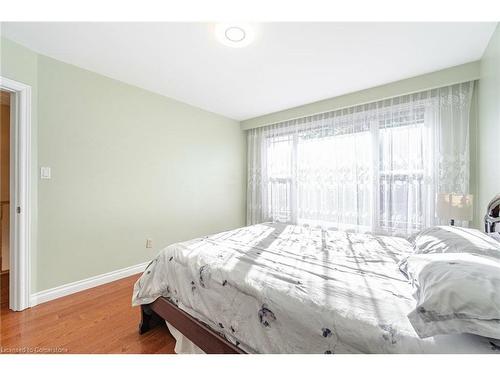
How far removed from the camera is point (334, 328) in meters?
0.86

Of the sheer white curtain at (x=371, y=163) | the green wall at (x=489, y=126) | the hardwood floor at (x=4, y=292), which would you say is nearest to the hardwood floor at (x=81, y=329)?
the hardwood floor at (x=4, y=292)

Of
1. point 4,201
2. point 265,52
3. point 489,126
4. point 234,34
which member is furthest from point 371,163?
point 4,201

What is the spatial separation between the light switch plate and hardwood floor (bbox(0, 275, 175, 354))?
123 cm

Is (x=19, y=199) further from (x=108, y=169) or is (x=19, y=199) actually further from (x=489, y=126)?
(x=489, y=126)

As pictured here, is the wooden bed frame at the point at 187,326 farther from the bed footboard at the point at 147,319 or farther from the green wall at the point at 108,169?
the green wall at the point at 108,169

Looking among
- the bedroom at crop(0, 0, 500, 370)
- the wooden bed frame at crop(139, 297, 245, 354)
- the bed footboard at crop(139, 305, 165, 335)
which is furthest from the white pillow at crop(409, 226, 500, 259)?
the bed footboard at crop(139, 305, 165, 335)

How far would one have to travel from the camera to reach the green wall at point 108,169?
2.17 m

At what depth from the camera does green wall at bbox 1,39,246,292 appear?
2170mm

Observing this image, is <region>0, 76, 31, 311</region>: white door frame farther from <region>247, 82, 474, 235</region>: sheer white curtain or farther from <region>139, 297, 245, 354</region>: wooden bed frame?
<region>247, 82, 474, 235</region>: sheer white curtain

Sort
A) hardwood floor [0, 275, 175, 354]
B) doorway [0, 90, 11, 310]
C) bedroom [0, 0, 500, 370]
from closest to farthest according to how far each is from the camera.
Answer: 1. bedroom [0, 0, 500, 370]
2. hardwood floor [0, 275, 175, 354]
3. doorway [0, 90, 11, 310]

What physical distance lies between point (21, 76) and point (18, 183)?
0.99 m

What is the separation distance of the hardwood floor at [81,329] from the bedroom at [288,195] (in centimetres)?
2

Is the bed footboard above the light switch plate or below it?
below
